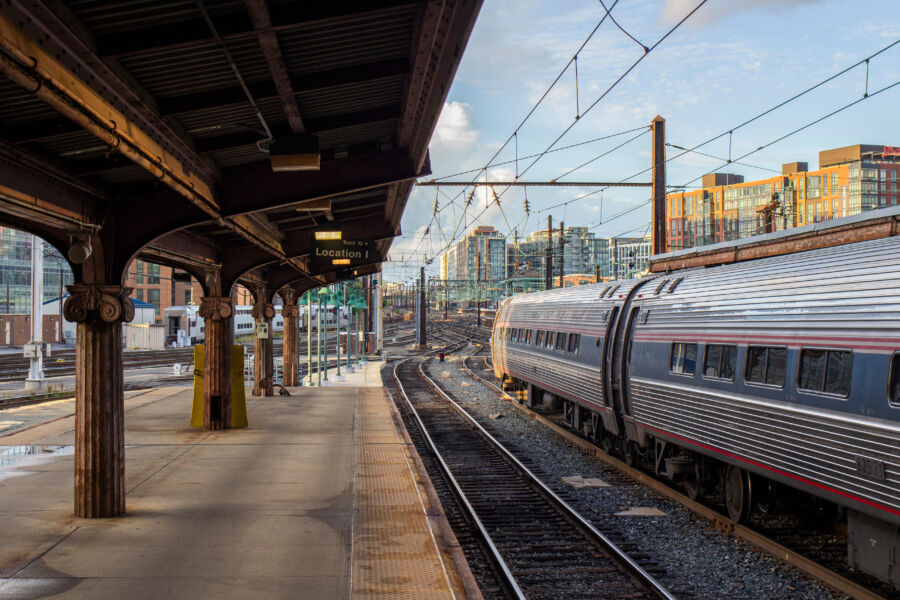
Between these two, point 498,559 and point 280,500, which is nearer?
point 498,559

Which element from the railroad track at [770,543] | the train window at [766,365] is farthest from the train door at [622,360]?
the train window at [766,365]

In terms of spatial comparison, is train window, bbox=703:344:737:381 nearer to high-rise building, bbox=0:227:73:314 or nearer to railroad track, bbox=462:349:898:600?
railroad track, bbox=462:349:898:600

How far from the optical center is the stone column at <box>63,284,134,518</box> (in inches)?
333

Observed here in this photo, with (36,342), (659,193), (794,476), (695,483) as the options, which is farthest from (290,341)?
(794,476)

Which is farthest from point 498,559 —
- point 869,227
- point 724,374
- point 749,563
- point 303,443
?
point 303,443

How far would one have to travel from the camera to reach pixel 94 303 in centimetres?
838

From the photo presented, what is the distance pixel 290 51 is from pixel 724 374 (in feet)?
20.1

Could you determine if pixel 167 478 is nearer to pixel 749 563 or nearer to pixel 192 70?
pixel 192 70

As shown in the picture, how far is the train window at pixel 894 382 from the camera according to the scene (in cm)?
593

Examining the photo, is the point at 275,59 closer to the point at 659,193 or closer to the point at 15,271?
the point at 659,193

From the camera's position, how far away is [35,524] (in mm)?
8102

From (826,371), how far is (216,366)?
1190 cm

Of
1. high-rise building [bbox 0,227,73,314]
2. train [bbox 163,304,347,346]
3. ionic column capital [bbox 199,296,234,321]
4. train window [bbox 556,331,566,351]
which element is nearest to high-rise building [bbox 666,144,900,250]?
train [bbox 163,304,347,346]

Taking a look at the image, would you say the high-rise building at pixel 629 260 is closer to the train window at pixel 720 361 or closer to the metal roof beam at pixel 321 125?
the train window at pixel 720 361
